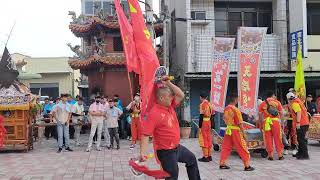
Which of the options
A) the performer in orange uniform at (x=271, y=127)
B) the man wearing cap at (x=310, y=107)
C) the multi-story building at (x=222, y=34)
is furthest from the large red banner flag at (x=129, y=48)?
the multi-story building at (x=222, y=34)

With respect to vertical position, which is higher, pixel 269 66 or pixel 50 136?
pixel 269 66

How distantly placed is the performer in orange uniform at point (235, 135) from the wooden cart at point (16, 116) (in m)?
6.85

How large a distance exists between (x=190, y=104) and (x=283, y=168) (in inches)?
364

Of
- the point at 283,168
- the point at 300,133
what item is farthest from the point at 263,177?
the point at 300,133

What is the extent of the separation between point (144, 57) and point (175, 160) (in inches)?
56.5

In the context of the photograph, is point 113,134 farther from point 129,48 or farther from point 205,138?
point 129,48

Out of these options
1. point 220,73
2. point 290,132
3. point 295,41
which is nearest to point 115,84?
point 295,41

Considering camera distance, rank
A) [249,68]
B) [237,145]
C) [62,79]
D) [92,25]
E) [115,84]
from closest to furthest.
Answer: [237,145]
[249,68]
[92,25]
[115,84]
[62,79]

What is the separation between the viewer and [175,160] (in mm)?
5895

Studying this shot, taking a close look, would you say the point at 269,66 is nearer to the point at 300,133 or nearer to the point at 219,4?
the point at 219,4

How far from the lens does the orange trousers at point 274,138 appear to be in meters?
11.0

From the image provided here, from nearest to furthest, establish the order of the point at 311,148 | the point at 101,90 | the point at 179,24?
the point at 311,148, the point at 179,24, the point at 101,90

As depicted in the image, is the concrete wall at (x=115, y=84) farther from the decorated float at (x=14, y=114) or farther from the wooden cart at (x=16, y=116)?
the wooden cart at (x=16, y=116)

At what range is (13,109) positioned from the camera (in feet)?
45.4
